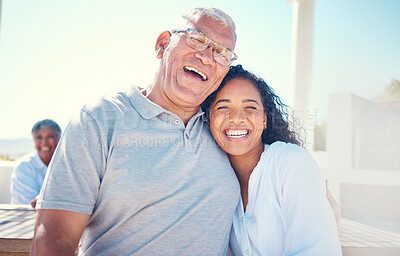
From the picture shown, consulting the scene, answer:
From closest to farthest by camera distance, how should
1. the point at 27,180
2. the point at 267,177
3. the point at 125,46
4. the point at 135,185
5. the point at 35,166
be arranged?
the point at 135,185 < the point at 267,177 < the point at 27,180 < the point at 35,166 < the point at 125,46

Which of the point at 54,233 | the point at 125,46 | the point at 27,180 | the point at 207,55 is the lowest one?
the point at 27,180

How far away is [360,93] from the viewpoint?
32.2 ft

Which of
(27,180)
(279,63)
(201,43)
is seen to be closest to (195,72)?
(201,43)

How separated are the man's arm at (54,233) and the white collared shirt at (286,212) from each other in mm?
924

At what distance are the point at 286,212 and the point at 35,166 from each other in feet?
12.5

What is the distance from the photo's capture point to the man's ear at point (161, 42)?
2.17 m

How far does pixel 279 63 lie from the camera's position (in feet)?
25.2

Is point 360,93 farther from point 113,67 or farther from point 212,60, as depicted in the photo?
point 212,60

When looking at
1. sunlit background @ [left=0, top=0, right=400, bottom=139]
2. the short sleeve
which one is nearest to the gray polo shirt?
the short sleeve

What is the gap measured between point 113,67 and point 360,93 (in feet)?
23.4

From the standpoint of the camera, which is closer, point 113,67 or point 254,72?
point 254,72

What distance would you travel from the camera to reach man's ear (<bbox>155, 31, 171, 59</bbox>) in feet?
7.13

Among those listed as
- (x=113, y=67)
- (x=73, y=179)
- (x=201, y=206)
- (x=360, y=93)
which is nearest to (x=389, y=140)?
(x=360, y=93)

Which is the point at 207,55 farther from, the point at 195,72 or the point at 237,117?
the point at 237,117
